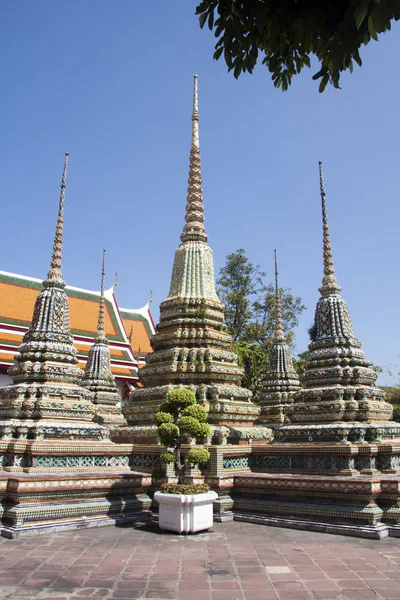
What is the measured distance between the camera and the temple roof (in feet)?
84.2

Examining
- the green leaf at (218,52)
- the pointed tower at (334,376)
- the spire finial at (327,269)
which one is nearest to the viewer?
the green leaf at (218,52)

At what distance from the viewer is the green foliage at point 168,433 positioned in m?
8.98

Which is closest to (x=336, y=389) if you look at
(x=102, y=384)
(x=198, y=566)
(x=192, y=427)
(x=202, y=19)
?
(x=192, y=427)

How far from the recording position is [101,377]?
1811cm

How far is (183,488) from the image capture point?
27.7ft

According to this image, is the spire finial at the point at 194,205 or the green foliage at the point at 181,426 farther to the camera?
the spire finial at the point at 194,205

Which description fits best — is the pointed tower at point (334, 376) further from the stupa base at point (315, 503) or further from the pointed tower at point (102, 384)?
the pointed tower at point (102, 384)

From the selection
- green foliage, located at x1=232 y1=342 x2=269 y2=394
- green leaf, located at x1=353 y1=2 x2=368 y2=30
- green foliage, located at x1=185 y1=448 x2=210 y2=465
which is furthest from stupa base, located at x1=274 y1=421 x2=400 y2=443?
green foliage, located at x1=232 y1=342 x2=269 y2=394

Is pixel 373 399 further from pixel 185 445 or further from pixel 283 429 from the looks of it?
pixel 185 445

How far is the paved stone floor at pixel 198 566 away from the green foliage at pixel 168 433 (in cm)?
146

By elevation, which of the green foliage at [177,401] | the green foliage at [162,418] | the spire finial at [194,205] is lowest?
the green foliage at [162,418]

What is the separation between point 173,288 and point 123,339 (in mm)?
17250

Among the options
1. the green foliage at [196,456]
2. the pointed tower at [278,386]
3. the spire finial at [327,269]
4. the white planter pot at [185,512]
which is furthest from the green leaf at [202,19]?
the pointed tower at [278,386]

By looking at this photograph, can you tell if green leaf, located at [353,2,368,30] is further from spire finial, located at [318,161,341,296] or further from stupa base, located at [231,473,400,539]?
spire finial, located at [318,161,341,296]
